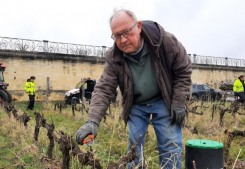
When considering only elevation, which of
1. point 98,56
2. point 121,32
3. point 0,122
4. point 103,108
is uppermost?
point 98,56

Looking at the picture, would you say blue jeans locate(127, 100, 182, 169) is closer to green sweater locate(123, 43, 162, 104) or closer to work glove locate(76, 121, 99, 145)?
green sweater locate(123, 43, 162, 104)

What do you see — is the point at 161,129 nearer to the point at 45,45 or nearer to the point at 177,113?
the point at 177,113

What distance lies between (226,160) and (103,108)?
2.17 meters

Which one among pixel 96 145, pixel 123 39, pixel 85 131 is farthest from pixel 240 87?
pixel 85 131

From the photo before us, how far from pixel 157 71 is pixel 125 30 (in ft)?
1.81

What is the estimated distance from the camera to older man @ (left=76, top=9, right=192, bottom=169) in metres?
2.60

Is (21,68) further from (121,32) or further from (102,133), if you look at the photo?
(121,32)

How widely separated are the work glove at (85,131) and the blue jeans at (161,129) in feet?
1.94

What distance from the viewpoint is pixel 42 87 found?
1933 centimetres

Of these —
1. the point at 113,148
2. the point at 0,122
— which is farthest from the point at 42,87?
the point at 113,148

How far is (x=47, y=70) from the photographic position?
19.6m

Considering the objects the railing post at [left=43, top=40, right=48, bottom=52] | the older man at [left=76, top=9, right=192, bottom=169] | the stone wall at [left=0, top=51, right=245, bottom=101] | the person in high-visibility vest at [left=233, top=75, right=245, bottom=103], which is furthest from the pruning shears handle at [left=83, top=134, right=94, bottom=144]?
the railing post at [left=43, top=40, right=48, bottom=52]

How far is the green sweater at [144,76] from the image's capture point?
8.75 feet

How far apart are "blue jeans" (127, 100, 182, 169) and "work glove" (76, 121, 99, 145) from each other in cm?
59
